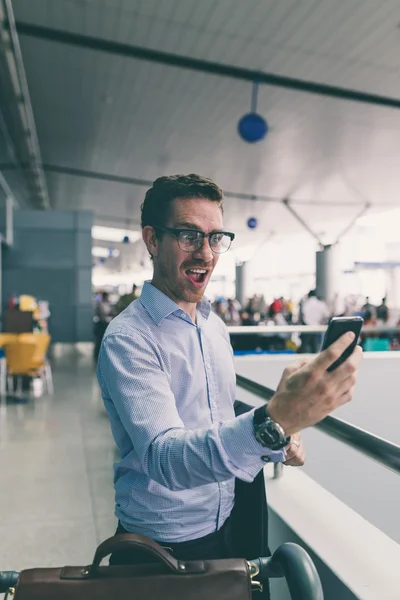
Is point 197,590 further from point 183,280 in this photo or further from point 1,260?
point 1,260

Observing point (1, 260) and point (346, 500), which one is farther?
point (1, 260)

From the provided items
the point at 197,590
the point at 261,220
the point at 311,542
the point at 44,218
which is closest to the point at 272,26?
the point at 311,542

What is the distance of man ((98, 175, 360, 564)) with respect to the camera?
0.80m

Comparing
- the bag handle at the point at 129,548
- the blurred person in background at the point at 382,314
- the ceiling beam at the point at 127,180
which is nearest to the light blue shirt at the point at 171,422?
the bag handle at the point at 129,548

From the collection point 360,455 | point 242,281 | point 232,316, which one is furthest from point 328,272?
point 360,455

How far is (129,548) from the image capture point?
0.72 meters

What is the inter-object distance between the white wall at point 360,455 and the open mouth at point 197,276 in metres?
1.98

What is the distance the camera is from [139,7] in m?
4.43

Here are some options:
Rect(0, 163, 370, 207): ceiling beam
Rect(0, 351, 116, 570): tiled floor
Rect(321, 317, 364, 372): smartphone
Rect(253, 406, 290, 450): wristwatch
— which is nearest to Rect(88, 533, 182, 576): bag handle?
Rect(253, 406, 290, 450): wristwatch

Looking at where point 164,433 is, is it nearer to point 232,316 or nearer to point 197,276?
point 197,276

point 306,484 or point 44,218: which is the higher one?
point 44,218

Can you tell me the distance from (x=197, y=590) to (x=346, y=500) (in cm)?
303

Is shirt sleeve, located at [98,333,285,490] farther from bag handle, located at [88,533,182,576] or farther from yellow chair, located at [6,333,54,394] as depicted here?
yellow chair, located at [6,333,54,394]

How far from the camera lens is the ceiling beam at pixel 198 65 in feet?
16.6
